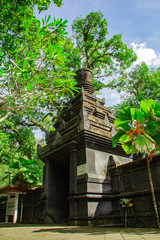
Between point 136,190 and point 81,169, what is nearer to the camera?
point 136,190

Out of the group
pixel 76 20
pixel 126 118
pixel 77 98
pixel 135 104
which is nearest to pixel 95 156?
pixel 126 118

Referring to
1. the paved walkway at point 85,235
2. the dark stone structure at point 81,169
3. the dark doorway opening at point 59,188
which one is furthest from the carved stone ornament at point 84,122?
the paved walkway at point 85,235

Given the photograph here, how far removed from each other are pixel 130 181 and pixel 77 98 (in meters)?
6.68

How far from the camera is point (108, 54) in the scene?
19.9 m

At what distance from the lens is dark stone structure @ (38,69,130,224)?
7.45 meters

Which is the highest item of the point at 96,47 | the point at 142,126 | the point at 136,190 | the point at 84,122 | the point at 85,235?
the point at 96,47

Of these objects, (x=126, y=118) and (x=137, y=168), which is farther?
(x=137, y=168)

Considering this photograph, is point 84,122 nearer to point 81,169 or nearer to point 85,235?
point 81,169

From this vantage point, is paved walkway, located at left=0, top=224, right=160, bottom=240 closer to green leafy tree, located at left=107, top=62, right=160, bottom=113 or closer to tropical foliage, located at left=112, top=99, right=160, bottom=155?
tropical foliage, located at left=112, top=99, right=160, bottom=155

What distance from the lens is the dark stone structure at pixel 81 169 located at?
745 centimetres

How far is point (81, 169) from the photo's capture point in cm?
799

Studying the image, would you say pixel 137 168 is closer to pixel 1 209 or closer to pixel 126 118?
pixel 126 118

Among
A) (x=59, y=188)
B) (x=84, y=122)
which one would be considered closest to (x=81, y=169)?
(x=84, y=122)

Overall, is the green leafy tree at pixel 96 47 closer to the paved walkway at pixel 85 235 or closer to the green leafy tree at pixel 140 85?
the green leafy tree at pixel 140 85
